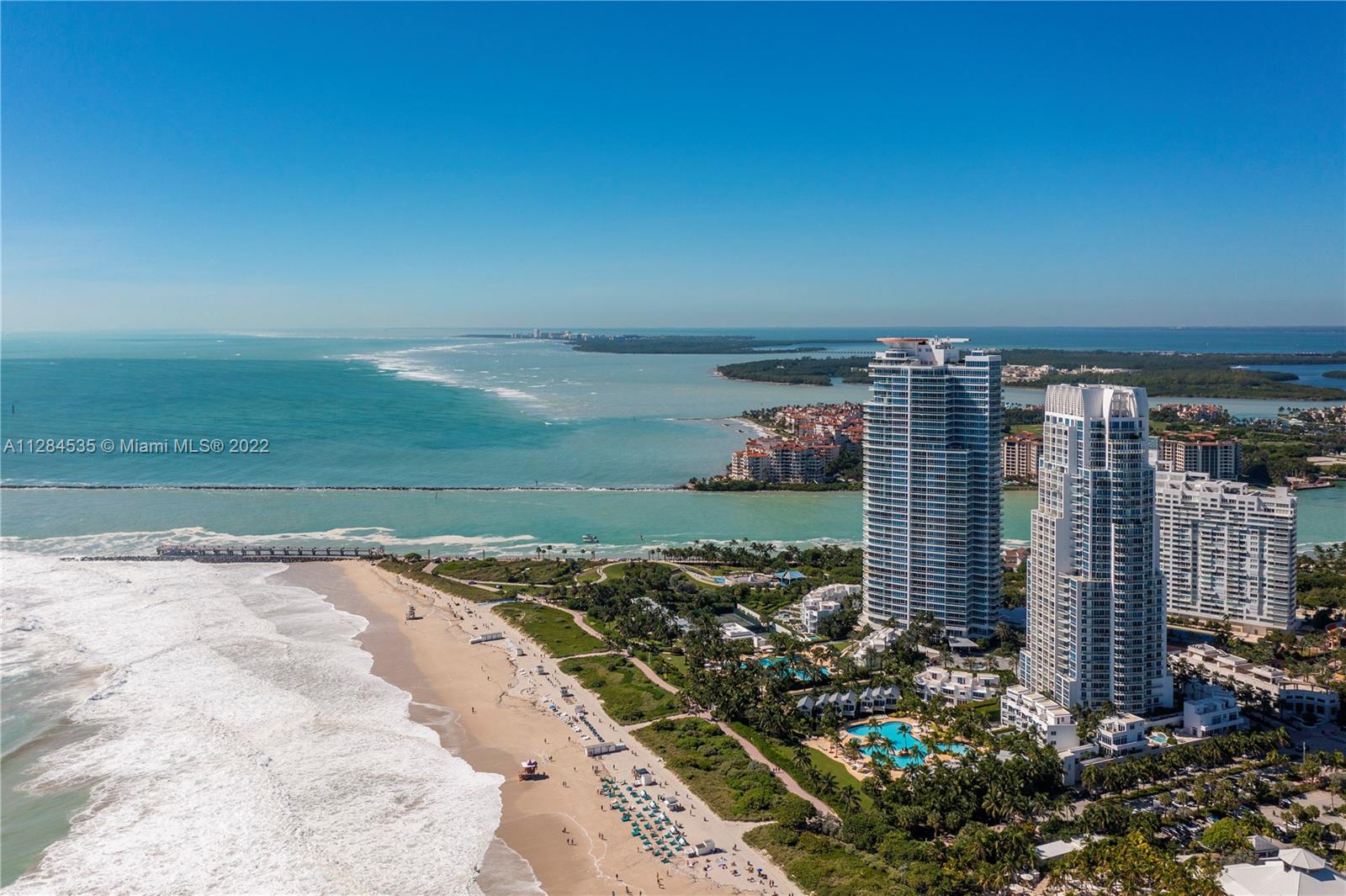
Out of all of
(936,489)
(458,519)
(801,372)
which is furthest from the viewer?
(801,372)

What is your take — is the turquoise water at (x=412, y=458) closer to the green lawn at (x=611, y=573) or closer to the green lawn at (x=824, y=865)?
the green lawn at (x=611, y=573)

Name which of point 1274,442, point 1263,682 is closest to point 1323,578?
point 1263,682

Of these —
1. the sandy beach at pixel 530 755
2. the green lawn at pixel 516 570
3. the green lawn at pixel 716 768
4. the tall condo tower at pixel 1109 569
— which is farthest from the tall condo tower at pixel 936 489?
the green lawn at pixel 516 570

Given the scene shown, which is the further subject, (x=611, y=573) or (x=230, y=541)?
(x=230, y=541)

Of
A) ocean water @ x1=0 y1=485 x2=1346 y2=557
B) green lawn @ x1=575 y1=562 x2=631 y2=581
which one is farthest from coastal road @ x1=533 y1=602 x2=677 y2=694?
ocean water @ x1=0 y1=485 x2=1346 y2=557

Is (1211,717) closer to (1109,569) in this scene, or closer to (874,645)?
(1109,569)

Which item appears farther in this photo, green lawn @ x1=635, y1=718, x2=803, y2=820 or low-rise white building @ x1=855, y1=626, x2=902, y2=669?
low-rise white building @ x1=855, y1=626, x2=902, y2=669

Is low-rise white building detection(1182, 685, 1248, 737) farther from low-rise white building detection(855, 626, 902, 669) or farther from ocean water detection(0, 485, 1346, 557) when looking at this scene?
ocean water detection(0, 485, 1346, 557)
